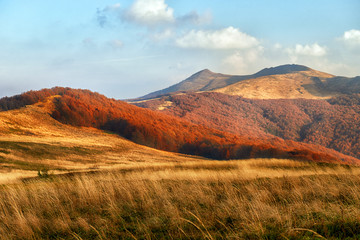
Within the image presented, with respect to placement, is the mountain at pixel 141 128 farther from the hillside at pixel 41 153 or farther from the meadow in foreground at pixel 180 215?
the meadow in foreground at pixel 180 215

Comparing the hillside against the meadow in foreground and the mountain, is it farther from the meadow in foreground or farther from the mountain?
the mountain

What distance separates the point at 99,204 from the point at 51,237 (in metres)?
1.92

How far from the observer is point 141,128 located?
100812 mm

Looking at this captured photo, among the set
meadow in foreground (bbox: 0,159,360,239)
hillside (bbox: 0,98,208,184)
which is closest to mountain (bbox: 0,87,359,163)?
hillside (bbox: 0,98,208,184)

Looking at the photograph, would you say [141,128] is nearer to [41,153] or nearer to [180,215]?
[41,153]

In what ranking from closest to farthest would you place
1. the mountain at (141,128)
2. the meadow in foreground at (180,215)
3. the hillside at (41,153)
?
the meadow in foreground at (180,215) < the hillside at (41,153) < the mountain at (141,128)

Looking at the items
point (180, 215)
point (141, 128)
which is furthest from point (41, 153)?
point (141, 128)

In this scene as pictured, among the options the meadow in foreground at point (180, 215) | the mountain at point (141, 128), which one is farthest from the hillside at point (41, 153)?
the mountain at point (141, 128)

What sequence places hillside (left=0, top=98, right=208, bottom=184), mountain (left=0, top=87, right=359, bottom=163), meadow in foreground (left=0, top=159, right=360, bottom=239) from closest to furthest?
meadow in foreground (left=0, top=159, right=360, bottom=239)
hillside (left=0, top=98, right=208, bottom=184)
mountain (left=0, top=87, right=359, bottom=163)

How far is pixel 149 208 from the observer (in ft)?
20.9

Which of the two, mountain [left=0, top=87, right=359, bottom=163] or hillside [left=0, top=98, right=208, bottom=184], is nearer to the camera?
hillside [left=0, top=98, right=208, bottom=184]

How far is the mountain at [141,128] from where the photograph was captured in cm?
8869

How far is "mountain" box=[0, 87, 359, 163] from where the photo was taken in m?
88.7

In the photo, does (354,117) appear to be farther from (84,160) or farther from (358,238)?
(358,238)
